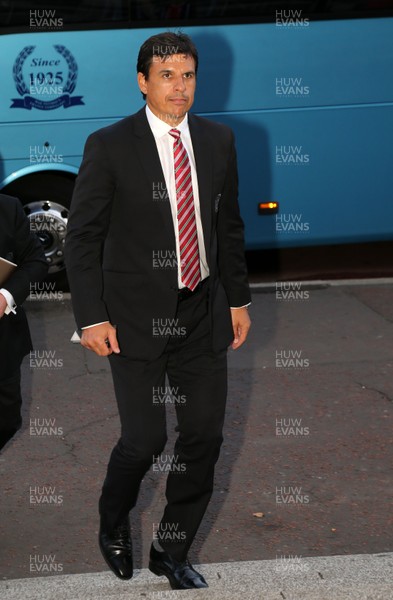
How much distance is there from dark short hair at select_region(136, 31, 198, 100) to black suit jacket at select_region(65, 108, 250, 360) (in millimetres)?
204

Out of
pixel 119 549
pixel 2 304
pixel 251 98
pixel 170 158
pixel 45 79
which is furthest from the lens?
pixel 251 98

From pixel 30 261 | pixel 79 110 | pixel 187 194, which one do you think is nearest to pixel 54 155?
pixel 79 110

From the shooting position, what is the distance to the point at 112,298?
482 cm

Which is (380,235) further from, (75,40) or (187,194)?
(187,194)

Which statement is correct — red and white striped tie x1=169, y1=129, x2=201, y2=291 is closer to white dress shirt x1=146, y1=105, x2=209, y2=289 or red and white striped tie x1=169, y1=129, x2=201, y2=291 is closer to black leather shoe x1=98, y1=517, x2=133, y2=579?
white dress shirt x1=146, y1=105, x2=209, y2=289

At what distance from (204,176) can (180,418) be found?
95cm

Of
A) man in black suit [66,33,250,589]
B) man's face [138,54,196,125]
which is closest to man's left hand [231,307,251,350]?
man in black suit [66,33,250,589]

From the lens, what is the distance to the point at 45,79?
10391 millimetres

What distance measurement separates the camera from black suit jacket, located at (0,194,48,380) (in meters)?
5.26

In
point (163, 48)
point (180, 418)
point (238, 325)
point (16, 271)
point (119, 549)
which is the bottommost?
point (119, 549)

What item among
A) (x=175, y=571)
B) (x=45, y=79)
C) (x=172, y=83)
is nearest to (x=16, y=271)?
(x=172, y=83)

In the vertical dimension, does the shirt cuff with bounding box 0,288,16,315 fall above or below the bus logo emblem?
above

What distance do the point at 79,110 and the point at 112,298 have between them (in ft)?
19.7

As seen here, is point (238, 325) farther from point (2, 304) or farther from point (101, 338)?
point (2, 304)
